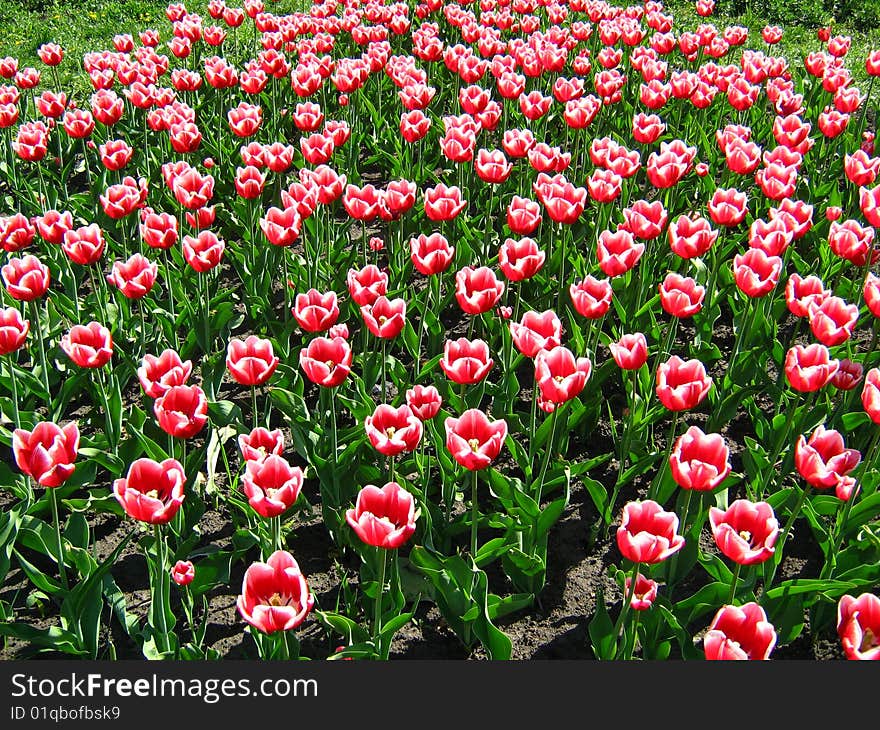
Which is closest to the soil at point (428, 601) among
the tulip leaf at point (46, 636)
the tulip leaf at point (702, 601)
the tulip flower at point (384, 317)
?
the tulip leaf at point (46, 636)

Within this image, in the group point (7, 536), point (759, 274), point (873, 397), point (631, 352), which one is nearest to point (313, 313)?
point (631, 352)

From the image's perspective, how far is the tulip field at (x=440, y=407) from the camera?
2621 millimetres

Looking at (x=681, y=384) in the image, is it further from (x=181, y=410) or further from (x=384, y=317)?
(x=181, y=410)

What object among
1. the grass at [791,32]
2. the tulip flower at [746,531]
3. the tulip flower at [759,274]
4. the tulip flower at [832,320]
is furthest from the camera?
the grass at [791,32]

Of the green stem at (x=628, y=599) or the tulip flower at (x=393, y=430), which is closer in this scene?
the green stem at (x=628, y=599)

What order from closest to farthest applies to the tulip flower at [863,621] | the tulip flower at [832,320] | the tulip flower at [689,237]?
the tulip flower at [863,621]
the tulip flower at [832,320]
the tulip flower at [689,237]

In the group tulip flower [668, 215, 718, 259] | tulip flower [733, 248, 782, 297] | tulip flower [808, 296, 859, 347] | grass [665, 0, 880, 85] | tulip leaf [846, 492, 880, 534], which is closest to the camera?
tulip leaf [846, 492, 880, 534]

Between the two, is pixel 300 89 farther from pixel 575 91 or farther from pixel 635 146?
pixel 635 146

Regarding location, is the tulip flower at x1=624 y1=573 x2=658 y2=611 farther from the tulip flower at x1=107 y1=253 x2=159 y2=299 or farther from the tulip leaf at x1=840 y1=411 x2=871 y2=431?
the tulip flower at x1=107 y1=253 x2=159 y2=299

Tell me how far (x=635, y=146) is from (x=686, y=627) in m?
4.12

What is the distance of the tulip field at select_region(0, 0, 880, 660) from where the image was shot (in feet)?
8.60

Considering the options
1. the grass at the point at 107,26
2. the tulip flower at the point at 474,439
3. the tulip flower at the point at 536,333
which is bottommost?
the tulip flower at the point at 474,439

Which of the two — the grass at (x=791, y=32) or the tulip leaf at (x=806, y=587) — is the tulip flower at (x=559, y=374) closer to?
the tulip leaf at (x=806, y=587)

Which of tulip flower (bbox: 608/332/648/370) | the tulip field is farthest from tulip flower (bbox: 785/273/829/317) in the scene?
tulip flower (bbox: 608/332/648/370)
